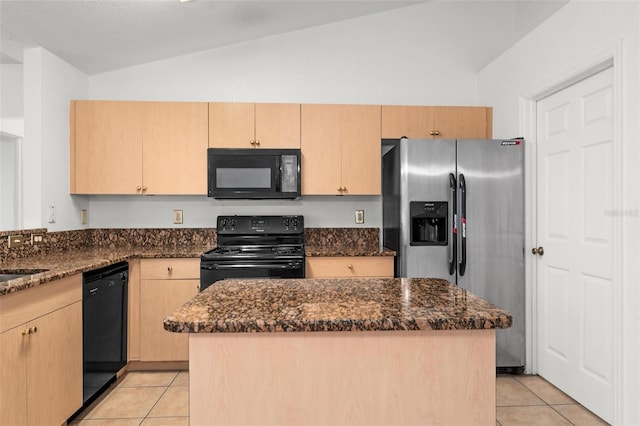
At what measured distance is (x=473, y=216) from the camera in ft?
9.48

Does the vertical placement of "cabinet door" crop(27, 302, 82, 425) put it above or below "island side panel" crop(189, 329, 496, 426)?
below

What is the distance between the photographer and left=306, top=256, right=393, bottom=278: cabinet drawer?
9.90 feet

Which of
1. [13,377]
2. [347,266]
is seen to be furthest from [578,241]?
[13,377]

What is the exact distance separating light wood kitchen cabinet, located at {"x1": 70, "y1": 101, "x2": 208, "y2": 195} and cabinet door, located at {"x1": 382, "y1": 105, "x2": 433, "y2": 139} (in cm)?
148

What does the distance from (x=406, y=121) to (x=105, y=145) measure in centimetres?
A: 244

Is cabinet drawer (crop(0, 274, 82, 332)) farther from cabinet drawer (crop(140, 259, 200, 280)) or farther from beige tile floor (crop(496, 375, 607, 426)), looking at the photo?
beige tile floor (crop(496, 375, 607, 426))

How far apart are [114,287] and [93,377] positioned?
22.1 inches

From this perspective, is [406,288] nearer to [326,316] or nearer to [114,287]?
[326,316]

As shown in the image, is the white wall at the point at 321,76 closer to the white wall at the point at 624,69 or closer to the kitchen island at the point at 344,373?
the white wall at the point at 624,69

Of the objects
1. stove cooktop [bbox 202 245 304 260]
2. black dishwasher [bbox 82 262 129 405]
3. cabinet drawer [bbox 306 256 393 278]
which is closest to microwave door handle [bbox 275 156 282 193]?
stove cooktop [bbox 202 245 304 260]

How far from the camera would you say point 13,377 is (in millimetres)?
1726

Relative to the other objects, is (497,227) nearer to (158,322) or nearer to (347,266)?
(347,266)

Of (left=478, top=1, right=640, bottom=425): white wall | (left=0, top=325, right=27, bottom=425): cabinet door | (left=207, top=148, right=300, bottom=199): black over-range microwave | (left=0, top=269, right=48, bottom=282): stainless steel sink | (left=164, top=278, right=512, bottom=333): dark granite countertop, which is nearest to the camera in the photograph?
(left=164, top=278, right=512, bottom=333): dark granite countertop

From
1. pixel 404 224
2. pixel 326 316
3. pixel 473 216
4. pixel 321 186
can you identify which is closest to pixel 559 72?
pixel 473 216
